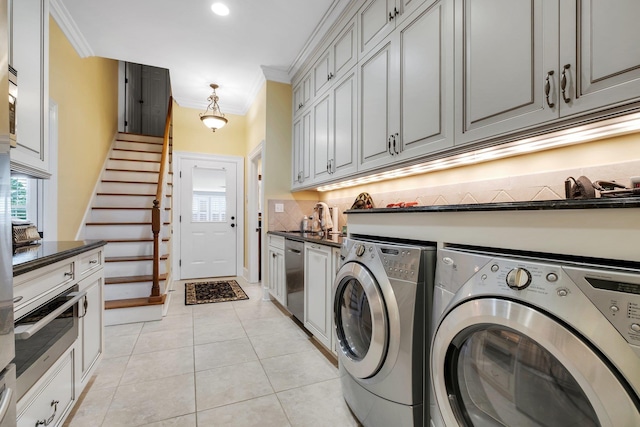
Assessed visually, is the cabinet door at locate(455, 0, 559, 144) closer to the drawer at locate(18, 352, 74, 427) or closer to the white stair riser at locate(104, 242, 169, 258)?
the drawer at locate(18, 352, 74, 427)

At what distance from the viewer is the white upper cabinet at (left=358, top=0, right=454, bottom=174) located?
1608mm

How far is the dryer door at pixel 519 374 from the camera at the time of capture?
0.64m

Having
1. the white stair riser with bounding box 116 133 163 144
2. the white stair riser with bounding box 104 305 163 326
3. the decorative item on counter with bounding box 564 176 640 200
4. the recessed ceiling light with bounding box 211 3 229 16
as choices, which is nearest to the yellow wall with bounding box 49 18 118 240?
the white stair riser with bounding box 116 133 163 144

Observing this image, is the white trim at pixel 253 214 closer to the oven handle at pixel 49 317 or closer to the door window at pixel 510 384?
the oven handle at pixel 49 317

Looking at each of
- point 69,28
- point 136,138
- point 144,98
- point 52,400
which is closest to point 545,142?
point 52,400

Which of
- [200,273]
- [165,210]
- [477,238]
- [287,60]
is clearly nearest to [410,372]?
[477,238]

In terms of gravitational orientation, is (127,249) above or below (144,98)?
below

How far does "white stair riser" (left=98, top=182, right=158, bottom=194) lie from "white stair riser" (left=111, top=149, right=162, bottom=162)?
784 millimetres

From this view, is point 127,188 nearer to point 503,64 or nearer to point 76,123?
point 76,123

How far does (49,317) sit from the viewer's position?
1.22 metres

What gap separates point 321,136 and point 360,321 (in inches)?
79.8

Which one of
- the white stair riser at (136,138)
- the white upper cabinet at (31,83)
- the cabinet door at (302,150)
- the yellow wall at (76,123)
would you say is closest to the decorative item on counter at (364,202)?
the cabinet door at (302,150)

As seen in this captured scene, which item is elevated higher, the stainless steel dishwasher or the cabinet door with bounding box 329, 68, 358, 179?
the cabinet door with bounding box 329, 68, 358, 179

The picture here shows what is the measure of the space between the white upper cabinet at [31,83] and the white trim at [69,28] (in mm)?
1270
